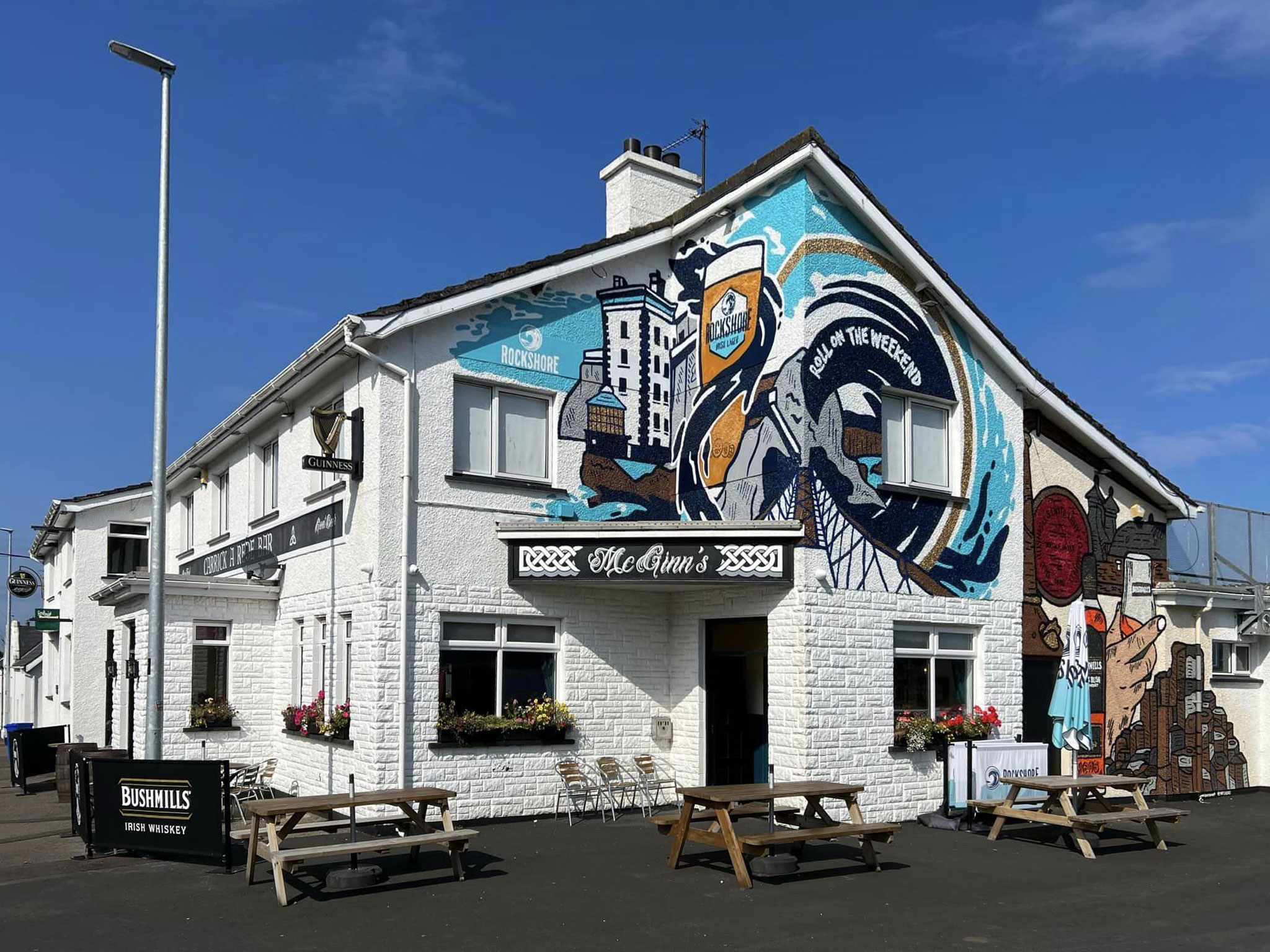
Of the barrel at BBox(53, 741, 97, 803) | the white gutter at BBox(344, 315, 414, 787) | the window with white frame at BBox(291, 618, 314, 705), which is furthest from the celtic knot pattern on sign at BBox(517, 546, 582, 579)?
the barrel at BBox(53, 741, 97, 803)

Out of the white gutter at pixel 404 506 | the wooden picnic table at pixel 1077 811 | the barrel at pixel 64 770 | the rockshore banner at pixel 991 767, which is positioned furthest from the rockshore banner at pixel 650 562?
the barrel at pixel 64 770

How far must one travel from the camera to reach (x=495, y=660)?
48.2ft

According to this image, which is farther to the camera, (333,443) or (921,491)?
(921,491)

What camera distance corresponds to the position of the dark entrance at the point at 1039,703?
16.7m

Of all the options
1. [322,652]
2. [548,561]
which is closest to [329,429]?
[322,652]

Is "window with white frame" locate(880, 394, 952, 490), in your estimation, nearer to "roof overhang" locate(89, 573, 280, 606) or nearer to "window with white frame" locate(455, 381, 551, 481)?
"window with white frame" locate(455, 381, 551, 481)

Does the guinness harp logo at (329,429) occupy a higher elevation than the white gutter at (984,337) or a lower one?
lower

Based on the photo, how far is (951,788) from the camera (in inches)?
573

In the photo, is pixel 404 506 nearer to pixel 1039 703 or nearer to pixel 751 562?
pixel 751 562

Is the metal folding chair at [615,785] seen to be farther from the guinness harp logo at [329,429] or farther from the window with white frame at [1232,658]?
the window with white frame at [1232,658]

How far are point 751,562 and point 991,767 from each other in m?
3.96

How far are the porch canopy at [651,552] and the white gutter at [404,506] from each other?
125 cm

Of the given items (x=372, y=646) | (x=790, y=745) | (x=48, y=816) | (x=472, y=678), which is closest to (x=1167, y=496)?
(x=790, y=745)

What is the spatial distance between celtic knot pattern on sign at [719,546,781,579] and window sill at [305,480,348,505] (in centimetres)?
471
